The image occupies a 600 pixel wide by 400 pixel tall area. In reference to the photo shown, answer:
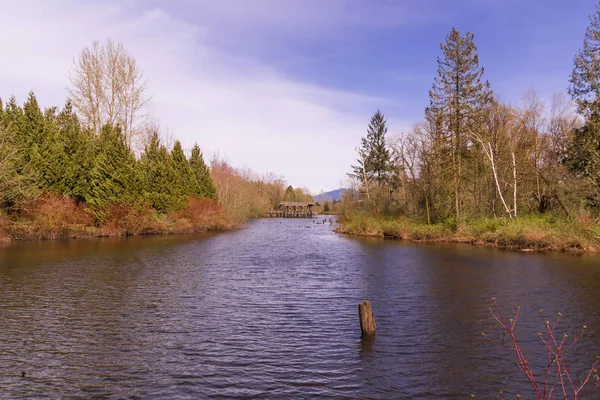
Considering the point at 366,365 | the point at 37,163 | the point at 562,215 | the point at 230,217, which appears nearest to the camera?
the point at 366,365

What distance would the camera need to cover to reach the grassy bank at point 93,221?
30891 mm

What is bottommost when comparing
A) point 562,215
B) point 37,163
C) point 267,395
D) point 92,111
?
point 267,395

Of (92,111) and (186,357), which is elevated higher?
(92,111)

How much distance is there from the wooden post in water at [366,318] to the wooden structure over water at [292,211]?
94002 mm

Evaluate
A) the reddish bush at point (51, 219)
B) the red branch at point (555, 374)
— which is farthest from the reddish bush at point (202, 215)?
the red branch at point (555, 374)

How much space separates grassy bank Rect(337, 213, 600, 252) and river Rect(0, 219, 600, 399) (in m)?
4.40

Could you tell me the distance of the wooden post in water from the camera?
9516 millimetres

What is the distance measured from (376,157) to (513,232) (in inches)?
1130

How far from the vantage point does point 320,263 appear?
853 inches

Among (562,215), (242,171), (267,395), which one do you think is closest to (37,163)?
(267,395)

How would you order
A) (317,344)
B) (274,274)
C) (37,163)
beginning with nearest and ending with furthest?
(317,344) → (274,274) → (37,163)

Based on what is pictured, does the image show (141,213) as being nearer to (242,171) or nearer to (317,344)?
(317,344)

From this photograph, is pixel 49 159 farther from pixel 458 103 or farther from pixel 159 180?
pixel 458 103

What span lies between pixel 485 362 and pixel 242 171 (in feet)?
377
